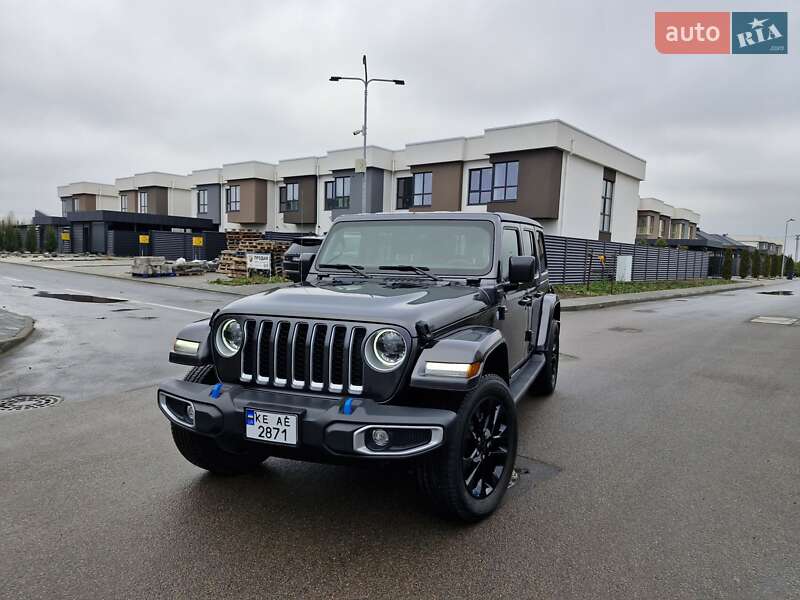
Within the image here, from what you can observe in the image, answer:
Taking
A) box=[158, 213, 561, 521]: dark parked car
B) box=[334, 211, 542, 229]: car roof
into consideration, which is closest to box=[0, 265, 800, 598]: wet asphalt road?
box=[158, 213, 561, 521]: dark parked car

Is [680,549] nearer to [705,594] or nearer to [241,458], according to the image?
[705,594]

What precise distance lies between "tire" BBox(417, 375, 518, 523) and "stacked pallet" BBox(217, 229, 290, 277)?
21939 millimetres

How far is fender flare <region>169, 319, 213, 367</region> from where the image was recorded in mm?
3479

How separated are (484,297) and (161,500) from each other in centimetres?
259

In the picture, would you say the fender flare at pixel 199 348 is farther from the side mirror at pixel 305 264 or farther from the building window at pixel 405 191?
the building window at pixel 405 191

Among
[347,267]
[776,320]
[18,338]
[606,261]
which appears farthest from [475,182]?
[347,267]

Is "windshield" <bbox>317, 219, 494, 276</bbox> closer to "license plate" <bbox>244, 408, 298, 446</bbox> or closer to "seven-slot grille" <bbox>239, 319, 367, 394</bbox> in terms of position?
"seven-slot grille" <bbox>239, 319, 367, 394</bbox>

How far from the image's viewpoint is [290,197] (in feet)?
159

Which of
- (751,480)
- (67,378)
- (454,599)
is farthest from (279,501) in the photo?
(67,378)

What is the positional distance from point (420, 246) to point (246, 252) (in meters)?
22.0

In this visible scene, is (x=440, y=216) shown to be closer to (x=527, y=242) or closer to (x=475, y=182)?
(x=527, y=242)

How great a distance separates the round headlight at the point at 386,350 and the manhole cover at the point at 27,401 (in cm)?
448

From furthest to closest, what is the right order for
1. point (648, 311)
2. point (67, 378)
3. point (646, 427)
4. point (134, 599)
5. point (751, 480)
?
point (648, 311) < point (67, 378) < point (646, 427) < point (751, 480) < point (134, 599)

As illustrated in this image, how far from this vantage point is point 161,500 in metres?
3.57
